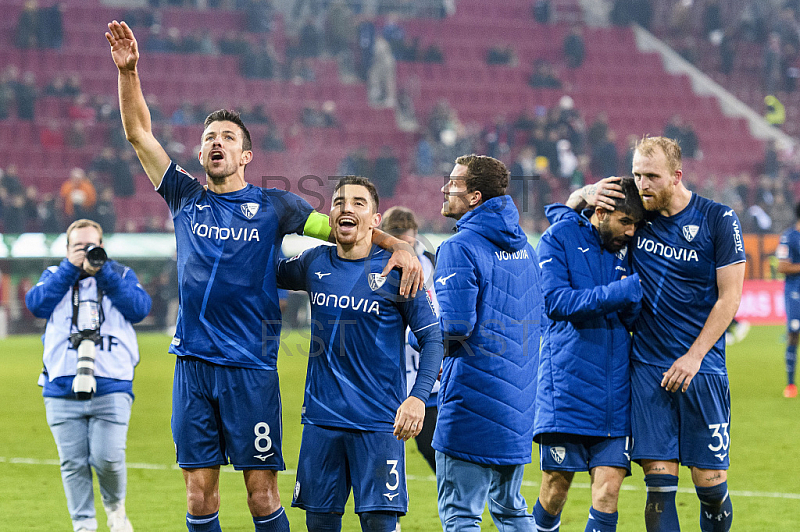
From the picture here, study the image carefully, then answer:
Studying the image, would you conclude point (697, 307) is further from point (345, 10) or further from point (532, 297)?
point (345, 10)

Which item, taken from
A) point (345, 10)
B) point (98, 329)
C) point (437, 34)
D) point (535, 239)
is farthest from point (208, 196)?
point (437, 34)

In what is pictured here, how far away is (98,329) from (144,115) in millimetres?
1502

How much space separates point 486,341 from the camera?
429 centimetres

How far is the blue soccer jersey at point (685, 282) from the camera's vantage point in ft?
15.5

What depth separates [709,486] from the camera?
472 cm

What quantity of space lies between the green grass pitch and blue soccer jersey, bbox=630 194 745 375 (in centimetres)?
174

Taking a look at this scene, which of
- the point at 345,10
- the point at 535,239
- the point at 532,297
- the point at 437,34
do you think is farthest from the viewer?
Answer: the point at 437,34

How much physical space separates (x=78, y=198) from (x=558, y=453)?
17.6m

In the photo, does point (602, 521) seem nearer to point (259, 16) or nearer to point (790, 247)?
point (790, 247)

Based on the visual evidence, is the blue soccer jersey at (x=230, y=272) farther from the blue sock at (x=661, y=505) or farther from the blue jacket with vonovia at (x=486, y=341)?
the blue sock at (x=661, y=505)

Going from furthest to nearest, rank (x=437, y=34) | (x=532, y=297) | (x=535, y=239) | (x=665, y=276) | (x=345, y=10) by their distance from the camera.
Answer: (x=437, y=34) → (x=345, y=10) → (x=535, y=239) → (x=665, y=276) → (x=532, y=297)

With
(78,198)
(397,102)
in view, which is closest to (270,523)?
(78,198)

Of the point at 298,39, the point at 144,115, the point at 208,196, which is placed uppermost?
the point at 298,39

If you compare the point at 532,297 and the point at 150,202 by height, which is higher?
the point at 150,202
